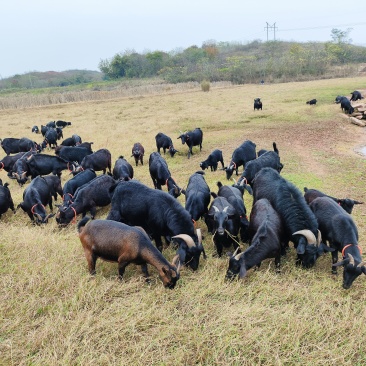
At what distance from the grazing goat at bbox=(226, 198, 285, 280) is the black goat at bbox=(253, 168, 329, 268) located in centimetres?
22

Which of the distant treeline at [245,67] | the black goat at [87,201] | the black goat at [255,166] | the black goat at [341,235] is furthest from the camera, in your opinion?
the distant treeline at [245,67]

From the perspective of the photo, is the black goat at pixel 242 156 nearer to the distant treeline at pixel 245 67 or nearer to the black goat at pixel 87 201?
the black goat at pixel 87 201

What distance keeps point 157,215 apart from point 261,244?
7.06 feet

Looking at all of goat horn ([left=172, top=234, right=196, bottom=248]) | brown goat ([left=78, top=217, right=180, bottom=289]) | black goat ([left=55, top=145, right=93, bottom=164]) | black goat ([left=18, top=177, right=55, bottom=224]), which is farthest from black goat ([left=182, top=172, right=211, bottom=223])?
black goat ([left=55, top=145, right=93, bottom=164])

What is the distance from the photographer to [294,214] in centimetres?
593

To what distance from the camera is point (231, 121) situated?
777 inches

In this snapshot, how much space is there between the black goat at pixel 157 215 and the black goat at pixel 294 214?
170cm

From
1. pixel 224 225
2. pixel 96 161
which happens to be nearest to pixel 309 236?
pixel 224 225

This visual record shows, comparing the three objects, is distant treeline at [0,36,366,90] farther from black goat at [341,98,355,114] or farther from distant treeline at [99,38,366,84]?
black goat at [341,98,355,114]

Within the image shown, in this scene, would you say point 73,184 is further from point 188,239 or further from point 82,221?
point 188,239

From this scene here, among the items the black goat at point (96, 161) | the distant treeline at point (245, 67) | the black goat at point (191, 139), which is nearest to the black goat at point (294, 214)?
the black goat at point (96, 161)

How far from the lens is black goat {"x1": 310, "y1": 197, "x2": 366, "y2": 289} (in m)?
4.75

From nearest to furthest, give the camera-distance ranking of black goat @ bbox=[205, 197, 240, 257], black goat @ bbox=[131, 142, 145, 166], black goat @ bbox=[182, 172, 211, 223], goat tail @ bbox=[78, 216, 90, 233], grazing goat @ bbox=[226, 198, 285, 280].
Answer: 1. grazing goat @ bbox=[226, 198, 285, 280]
2. goat tail @ bbox=[78, 216, 90, 233]
3. black goat @ bbox=[205, 197, 240, 257]
4. black goat @ bbox=[182, 172, 211, 223]
5. black goat @ bbox=[131, 142, 145, 166]

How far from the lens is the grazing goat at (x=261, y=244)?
16.6 feet
